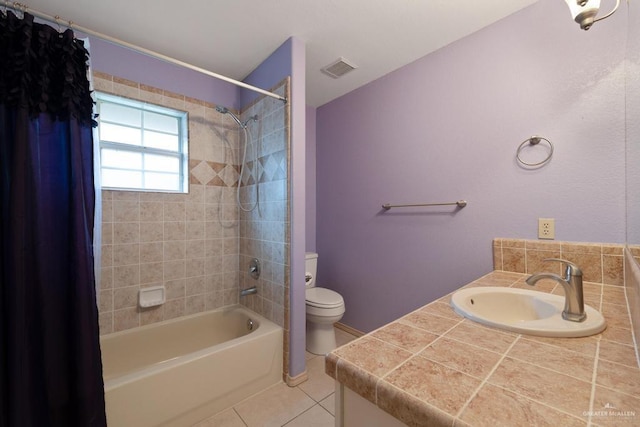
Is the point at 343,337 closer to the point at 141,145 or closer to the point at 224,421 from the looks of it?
the point at 224,421

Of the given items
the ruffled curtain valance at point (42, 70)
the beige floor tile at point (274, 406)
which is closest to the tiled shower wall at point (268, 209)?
the beige floor tile at point (274, 406)

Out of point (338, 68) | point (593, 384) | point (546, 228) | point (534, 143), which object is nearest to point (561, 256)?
point (546, 228)

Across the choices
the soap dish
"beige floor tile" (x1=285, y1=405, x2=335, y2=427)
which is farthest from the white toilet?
the soap dish

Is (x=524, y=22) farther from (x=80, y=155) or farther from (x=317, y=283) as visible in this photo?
(x=317, y=283)

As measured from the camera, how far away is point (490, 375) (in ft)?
1.74

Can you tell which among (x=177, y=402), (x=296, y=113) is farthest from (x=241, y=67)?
(x=177, y=402)

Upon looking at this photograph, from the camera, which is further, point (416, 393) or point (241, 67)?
point (241, 67)

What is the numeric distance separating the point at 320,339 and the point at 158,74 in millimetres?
2447

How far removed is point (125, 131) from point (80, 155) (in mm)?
945

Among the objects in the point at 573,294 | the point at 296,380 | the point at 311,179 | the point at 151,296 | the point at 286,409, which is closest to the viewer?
the point at 573,294

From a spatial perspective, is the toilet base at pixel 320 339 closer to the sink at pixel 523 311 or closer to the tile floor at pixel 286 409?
the tile floor at pixel 286 409

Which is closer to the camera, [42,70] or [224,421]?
[42,70]

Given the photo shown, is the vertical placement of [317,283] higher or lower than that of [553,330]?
lower

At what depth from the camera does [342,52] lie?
73.7 inches
